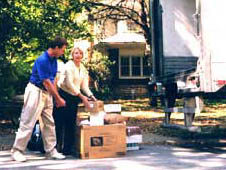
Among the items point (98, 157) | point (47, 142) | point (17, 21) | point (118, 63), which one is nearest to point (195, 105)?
point (98, 157)

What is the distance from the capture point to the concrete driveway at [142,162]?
5512mm

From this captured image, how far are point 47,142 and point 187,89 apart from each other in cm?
287

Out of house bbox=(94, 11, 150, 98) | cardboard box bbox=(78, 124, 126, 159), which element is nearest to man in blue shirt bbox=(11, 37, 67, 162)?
cardboard box bbox=(78, 124, 126, 159)

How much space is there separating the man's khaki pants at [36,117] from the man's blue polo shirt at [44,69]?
0.13 meters

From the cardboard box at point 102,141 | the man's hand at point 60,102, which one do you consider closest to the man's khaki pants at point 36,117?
the man's hand at point 60,102

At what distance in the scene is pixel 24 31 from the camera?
993cm

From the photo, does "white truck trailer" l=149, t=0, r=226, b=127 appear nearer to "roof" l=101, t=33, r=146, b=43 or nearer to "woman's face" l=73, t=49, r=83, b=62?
"woman's face" l=73, t=49, r=83, b=62

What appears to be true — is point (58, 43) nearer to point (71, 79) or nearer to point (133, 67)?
point (71, 79)

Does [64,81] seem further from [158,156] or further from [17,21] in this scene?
[17,21]

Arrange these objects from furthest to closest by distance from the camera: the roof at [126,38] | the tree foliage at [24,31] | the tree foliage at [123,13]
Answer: the roof at [126,38] → the tree foliage at [123,13] → the tree foliage at [24,31]

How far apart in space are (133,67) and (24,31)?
53.6ft

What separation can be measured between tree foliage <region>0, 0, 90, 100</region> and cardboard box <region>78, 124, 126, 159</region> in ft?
13.6

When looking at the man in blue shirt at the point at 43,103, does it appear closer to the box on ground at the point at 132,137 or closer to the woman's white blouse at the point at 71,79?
the woman's white blouse at the point at 71,79

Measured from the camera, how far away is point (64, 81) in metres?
6.21
